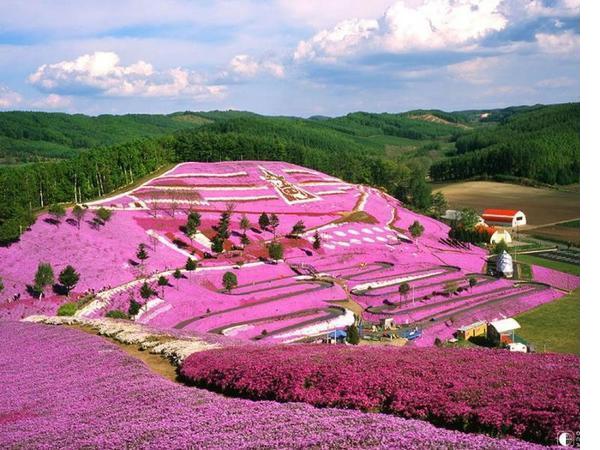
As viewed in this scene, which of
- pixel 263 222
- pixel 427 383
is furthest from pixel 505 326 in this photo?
pixel 263 222

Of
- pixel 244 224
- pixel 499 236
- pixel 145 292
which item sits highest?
pixel 244 224

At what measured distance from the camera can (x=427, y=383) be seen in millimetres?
19516

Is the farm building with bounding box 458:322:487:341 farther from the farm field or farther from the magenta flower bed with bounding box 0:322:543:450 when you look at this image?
the farm field

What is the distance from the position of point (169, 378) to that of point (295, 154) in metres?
136

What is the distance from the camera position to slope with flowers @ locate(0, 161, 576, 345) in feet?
195

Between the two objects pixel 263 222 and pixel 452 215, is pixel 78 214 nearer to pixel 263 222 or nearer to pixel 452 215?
pixel 263 222

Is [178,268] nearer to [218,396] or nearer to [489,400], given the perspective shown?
[218,396]

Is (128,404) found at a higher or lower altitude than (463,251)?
higher

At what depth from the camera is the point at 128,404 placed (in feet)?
69.4

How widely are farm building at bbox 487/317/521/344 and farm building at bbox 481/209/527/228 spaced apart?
67877 millimetres

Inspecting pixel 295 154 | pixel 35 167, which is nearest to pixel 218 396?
pixel 35 167

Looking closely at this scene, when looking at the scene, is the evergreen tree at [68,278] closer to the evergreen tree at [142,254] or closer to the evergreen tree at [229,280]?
the evergreen tree at [142,254]

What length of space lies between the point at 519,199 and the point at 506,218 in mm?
24675

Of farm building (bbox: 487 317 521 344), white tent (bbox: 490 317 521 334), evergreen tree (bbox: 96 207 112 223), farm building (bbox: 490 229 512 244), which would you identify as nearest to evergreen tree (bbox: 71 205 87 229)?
evergreen tree (bbox: 96 207 112 223)
